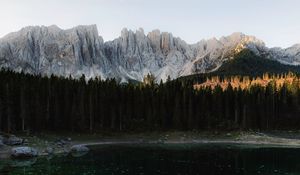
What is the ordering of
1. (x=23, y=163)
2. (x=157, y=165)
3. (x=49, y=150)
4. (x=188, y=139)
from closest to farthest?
(x=157, y=165) < (x=23, y=163) < (x=49, y=150) < (x=188, y=139)

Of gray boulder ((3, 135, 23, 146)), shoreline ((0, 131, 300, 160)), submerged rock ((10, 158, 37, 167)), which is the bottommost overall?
shoreline ((0, 131, 300, 160))

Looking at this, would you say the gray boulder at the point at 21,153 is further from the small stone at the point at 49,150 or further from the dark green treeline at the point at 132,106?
the dark green treeline at the point at 132,106

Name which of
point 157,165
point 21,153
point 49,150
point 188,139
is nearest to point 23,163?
point 21,153

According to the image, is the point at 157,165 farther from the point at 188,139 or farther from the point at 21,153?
the point at 188,139

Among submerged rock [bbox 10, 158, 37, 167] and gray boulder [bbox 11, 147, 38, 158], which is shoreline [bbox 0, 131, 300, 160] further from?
submerged rock [bbox 10, 158, 37, 167]

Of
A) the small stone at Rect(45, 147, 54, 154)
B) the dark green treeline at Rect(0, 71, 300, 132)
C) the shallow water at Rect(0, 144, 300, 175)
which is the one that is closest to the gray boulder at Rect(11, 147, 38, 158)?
the shallow water at Rect(0, 144, 300, 175)

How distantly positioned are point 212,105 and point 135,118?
3249 cm

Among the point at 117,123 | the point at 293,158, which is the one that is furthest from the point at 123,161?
the point at 117,123

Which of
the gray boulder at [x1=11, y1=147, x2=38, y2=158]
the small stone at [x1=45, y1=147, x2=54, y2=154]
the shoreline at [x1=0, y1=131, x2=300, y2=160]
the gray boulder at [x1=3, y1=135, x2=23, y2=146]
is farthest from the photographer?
the shoreline at [x1=0, y1=131, x2=300, y2=160]

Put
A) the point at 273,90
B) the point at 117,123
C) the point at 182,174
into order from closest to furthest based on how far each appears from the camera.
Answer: the point at 182,174 < the point at 117,123 < the point at 273,90

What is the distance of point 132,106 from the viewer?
6043 inches

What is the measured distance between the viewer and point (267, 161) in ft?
263

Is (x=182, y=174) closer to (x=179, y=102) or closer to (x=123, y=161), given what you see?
(x=123, y=161)

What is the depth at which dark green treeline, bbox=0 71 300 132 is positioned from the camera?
123669 mm
